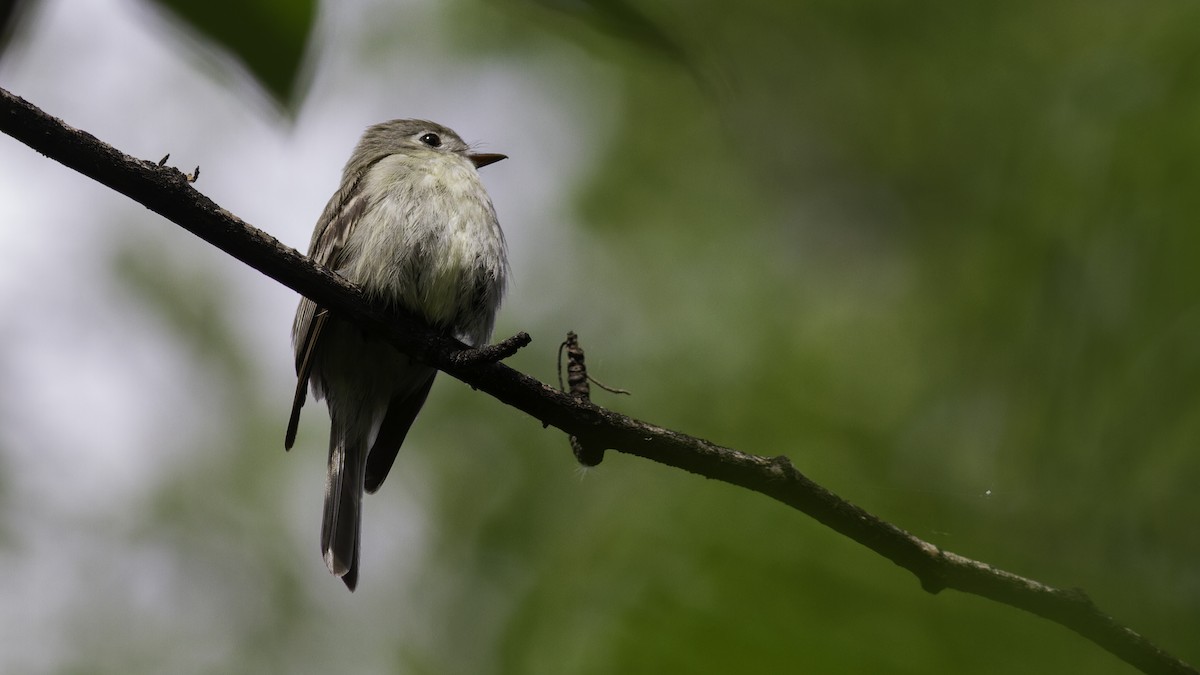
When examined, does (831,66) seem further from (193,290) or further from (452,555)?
(193,290)

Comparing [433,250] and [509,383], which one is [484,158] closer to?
[433,250]

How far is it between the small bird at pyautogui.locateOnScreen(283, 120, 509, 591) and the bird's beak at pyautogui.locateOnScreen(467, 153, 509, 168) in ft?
0.64

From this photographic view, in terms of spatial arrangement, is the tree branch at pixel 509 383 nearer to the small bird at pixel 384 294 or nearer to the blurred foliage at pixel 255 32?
the blurred foliage at pixel 255 32

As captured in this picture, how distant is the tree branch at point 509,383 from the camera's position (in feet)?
6.93

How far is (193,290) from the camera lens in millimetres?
11055

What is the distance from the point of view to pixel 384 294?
14.9 feet

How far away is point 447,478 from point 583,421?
630cm

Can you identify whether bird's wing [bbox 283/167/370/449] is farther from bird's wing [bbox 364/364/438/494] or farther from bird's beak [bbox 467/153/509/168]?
bird's beak [bbox 467/153/509/168]

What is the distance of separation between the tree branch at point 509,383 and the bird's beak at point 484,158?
259 cm

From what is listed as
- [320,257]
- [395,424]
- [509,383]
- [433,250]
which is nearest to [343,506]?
[395,424]

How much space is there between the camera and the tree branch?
2.11 meters

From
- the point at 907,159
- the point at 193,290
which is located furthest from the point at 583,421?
the point at 193,290

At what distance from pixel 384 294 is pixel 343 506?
42.0 inches

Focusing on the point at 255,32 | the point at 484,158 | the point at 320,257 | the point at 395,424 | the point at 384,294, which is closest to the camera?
the point at 255,32
